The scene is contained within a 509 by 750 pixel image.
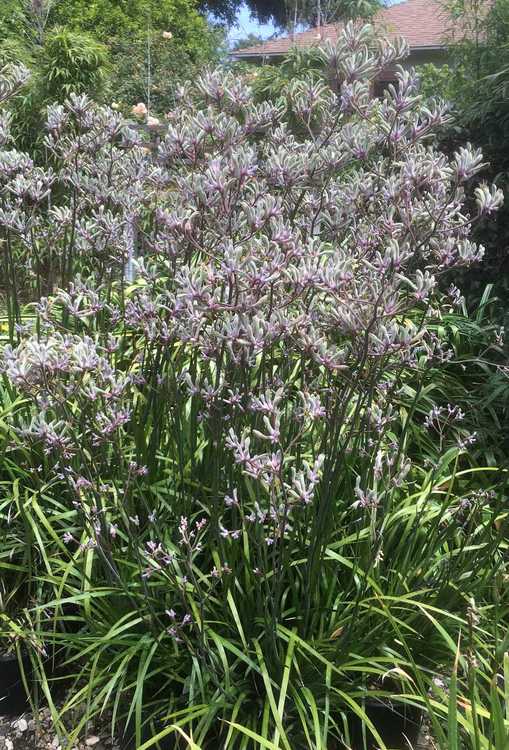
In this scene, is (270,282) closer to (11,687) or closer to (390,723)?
(390,723)

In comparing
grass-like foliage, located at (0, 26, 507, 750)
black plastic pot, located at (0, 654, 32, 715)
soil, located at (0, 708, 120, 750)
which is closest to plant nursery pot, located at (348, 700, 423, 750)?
grass-like foliage, located at (0, 26, 507, 750)

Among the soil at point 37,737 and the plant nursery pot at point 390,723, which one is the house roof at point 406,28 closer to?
the plant nursery pot at point 390,723

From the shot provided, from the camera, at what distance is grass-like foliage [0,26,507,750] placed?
1.69 metres

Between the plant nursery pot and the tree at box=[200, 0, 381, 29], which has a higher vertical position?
the tree at box=[200, 0, 381, 29]

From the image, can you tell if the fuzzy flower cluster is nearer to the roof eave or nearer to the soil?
the soil

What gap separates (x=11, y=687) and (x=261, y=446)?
52.4 inches

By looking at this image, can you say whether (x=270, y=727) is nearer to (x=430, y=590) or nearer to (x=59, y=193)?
(x=430, y=590)

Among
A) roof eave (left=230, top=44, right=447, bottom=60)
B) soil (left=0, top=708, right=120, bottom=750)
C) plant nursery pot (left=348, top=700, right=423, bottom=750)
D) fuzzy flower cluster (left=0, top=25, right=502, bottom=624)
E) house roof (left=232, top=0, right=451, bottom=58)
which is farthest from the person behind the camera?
house roof (left=232, top=0, right=451, bottom=58)

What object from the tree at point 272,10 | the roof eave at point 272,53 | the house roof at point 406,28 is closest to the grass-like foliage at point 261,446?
the house roof at point 406,28

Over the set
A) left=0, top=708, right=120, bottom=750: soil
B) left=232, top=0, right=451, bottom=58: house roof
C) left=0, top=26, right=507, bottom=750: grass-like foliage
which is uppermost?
left=232, top=0, right=451, bottom=58: house roof

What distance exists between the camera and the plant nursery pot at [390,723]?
2080 mm

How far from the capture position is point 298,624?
7.10 feet

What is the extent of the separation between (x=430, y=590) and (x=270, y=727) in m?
0.64

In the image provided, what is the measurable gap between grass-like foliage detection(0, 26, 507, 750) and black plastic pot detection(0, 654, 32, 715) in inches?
3.0
